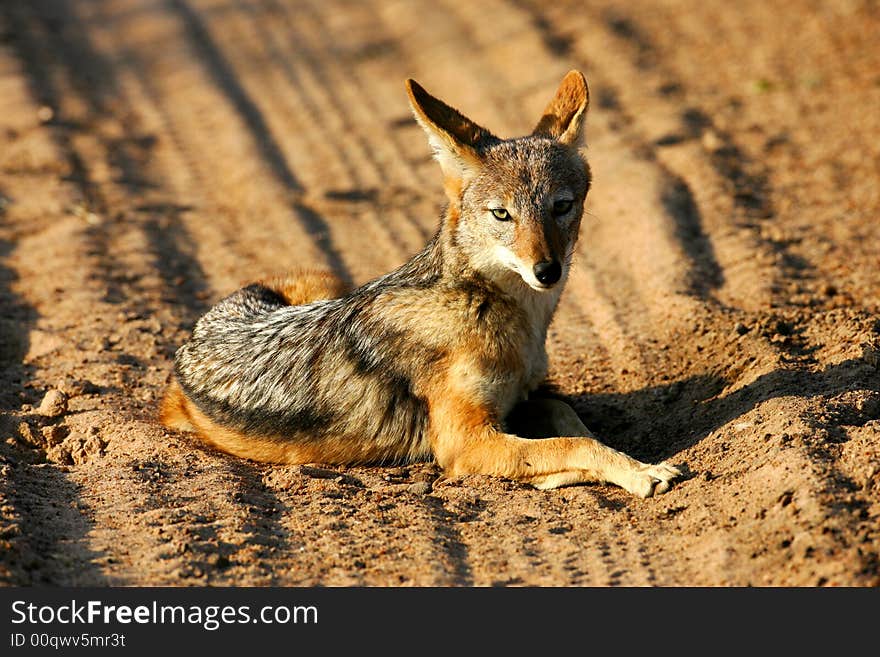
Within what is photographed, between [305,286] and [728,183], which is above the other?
[728,183]

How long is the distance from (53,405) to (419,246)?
433cm

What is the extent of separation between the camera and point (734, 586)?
5168 mm

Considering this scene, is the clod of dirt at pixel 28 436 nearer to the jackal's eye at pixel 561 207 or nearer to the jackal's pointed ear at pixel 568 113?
the jackal's eye at pixel 561 207

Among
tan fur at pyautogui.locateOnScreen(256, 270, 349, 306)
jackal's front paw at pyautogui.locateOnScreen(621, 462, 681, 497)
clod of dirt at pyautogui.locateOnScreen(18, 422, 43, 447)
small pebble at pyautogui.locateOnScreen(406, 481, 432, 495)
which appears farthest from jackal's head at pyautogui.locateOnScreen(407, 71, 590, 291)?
clod of dirt at pyautogui.locateOnScreen(18, 422, 43, 447)

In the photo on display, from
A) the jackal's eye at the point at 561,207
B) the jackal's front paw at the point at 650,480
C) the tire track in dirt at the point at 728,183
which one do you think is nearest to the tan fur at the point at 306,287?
the jackal's eye at the point at 561,207

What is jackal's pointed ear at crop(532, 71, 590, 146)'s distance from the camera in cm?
747

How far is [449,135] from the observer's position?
23.4 ft

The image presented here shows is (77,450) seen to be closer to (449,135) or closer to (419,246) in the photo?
(449,135)

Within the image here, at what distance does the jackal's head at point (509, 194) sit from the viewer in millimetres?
6707

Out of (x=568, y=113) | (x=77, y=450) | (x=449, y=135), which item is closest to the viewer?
(x=449, y=135)

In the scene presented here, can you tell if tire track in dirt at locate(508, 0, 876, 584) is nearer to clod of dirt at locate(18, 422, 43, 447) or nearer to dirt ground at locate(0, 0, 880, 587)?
dirt ground at locate(0, 0, 880, 587)

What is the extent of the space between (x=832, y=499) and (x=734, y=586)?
0.77 meters

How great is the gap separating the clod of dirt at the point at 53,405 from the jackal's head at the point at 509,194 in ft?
10.0

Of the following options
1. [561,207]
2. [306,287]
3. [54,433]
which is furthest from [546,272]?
[54,433]
